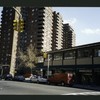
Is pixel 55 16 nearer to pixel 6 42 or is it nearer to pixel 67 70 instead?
pixel 6 42

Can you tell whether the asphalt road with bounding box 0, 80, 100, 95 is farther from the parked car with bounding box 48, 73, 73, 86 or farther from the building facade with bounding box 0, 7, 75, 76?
the building facade with bounding box 0, 7, 75, 76

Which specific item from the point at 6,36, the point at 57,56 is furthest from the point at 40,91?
the point at 6,36

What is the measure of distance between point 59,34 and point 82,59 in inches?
4074

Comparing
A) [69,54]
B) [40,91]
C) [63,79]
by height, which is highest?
[69,54]

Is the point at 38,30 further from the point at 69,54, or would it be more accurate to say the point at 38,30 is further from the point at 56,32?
the point at 69,54

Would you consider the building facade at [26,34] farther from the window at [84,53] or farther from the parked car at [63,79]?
the parked car at [63,79]

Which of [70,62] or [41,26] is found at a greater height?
Answer: [41,26]

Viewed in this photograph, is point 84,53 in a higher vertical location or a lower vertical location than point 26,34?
lower

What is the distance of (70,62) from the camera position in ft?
181

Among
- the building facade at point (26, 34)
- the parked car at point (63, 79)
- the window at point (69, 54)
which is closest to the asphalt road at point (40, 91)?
the parked car at point (63, 79)

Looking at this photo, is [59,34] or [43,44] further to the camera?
[59,34]

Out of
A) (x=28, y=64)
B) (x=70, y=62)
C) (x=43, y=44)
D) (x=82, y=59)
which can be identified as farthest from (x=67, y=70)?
(x=43, y=44)

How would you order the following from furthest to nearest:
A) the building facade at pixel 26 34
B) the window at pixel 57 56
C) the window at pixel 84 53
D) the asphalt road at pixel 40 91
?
the building facade at pixel 26 34 < the window at pixel 57 56 < the window at pixel 84 53 < the asphalt road at pixel 40 91

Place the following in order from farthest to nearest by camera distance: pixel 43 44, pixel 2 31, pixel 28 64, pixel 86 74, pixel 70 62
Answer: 1. pixel 2 31
2. pixel 43 44
3. pixel 28 64
4. pixel 70 62
5. pixel 86 74
